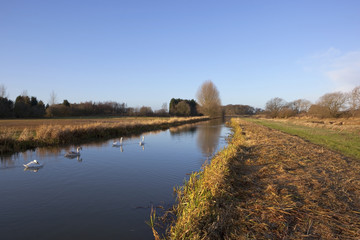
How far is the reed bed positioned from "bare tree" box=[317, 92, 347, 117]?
38.1m

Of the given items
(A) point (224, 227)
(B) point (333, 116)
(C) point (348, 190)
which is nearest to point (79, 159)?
(A) point (224, 227)

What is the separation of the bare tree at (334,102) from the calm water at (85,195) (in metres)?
37.9

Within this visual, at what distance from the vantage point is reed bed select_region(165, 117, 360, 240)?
294 cm

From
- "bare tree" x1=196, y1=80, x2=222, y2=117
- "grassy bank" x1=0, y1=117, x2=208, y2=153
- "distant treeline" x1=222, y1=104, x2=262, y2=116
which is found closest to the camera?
"grassy bank" x1=0, y1=117, x2=208, y2=153

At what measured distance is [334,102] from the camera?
3722 cm

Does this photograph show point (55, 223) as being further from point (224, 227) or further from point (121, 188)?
point (224, 227)

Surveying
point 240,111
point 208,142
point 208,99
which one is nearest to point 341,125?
point 208,142

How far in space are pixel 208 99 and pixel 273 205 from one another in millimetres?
63817

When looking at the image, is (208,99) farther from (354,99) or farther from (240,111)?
(240,111)

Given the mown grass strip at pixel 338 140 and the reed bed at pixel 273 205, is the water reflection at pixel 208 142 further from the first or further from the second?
the mown grass strip at pixel 338 140

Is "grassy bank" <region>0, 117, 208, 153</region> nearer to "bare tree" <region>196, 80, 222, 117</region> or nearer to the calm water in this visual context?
the calm water

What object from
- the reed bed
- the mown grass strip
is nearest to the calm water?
the reed bed

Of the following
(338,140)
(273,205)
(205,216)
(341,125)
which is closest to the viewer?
(205,216)

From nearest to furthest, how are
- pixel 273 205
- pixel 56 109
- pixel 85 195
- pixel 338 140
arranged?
pixel 273 205 → pixel 85 195 → pixel 338 140 → pixel 56 109
